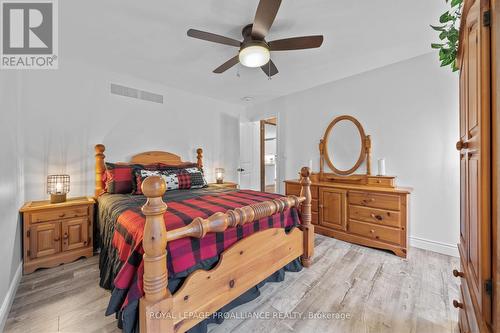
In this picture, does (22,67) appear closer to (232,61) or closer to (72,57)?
(72,57)

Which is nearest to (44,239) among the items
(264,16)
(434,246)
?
(264,16)

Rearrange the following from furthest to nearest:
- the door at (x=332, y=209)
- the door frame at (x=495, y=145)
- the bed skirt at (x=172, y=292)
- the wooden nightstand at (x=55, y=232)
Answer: the door at (x=332, y=209)
the wooden nightstand at (x=55, y=232)
the bed skirt at (x=172, y=292)
the door frame at (x=495, y=145)

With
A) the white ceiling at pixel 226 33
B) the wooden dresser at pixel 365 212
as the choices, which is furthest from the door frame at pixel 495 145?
the wooden dresser at pixel 365 212

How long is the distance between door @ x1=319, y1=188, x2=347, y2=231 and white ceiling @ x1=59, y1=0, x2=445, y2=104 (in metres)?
1.78

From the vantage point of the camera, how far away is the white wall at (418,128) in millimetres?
2447

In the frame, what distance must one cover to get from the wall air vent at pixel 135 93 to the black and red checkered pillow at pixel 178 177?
1285 mm

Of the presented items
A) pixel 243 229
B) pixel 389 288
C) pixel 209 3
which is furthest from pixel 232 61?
pixel 389 288

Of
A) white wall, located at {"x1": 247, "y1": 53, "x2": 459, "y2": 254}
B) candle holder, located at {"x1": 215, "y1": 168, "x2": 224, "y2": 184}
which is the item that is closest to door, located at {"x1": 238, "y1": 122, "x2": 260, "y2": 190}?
candle holder, located at {"x1": 215, "y1": 168, "x2": 224, "y2": 184}

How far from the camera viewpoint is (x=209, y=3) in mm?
1729

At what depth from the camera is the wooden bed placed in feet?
3.38

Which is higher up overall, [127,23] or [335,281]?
[127,23]

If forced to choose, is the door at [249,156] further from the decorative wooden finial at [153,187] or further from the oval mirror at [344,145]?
the decorative wooden finial at [153,187]

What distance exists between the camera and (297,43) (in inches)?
73.1

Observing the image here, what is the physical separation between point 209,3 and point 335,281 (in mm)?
2700
